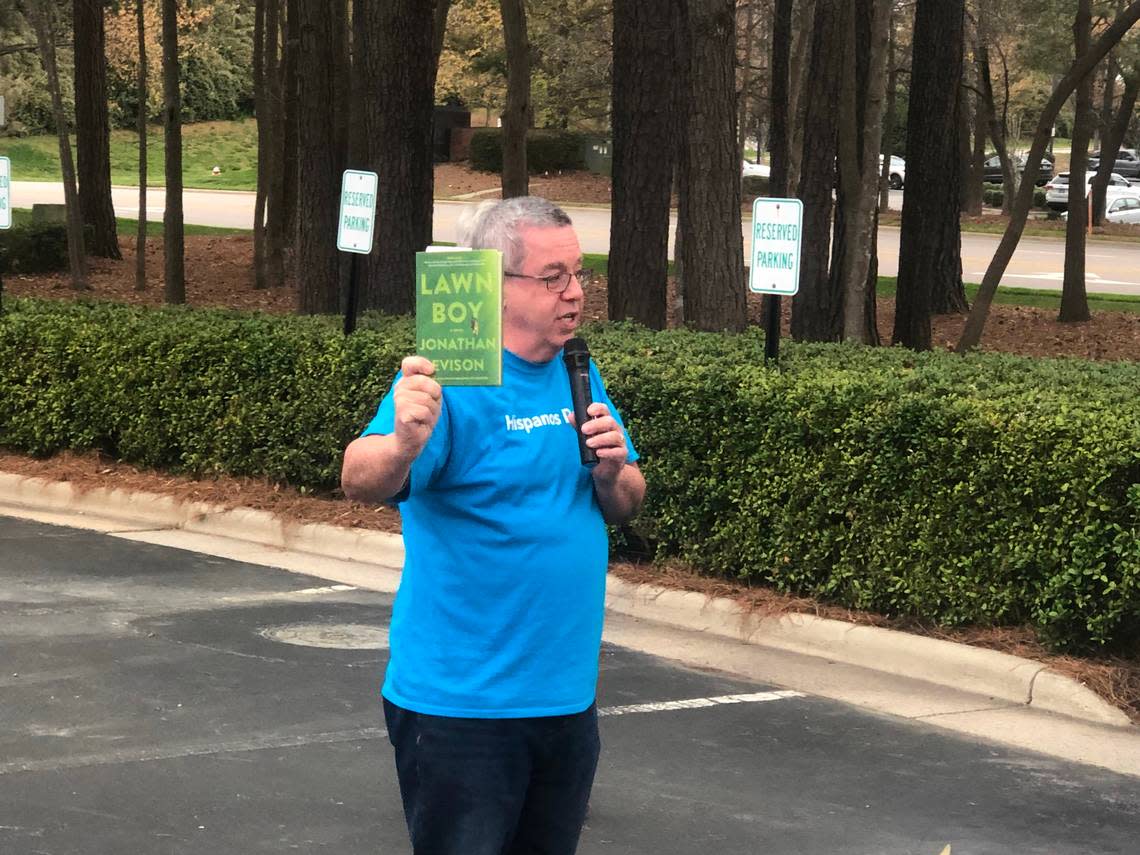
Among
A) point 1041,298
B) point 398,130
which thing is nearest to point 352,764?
point 398,130

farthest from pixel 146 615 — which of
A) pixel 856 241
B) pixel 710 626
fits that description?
pixel 856 241

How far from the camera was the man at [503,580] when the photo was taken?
3.35 m

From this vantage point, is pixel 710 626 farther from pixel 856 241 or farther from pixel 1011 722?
pixel 856 241

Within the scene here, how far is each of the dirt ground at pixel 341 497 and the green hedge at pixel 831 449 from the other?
12 cm

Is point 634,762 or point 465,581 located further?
point 634,762

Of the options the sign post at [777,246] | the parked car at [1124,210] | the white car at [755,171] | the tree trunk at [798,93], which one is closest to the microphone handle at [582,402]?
the sign post at [777,246]

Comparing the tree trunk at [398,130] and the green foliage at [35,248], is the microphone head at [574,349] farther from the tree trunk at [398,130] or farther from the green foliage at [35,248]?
the green foliage at [35,248]

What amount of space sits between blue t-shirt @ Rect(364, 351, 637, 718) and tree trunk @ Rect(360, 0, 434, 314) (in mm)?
10460

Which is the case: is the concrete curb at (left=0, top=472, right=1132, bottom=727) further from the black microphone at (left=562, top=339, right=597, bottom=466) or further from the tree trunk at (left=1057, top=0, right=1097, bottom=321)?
the tree trunk at (left=1057, top=0, right=1097, bottom=321)

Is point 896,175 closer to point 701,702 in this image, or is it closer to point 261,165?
point 261,165

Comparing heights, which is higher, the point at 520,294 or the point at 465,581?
the point at 520,294

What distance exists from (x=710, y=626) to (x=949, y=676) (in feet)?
4.56

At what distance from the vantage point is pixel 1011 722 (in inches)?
268

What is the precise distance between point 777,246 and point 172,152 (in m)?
11.8
